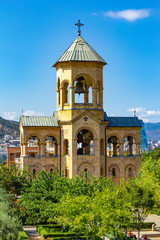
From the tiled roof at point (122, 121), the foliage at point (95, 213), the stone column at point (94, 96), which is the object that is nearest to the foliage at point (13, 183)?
the foliage at point (95, 213)

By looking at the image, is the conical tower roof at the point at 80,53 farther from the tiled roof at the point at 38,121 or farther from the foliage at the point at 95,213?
the foliage at the point at 95,213

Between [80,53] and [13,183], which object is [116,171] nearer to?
[13,183]

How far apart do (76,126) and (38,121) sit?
16.2 feet

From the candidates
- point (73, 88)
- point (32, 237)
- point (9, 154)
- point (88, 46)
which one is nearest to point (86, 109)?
point (73, 88)

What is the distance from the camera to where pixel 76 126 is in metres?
57.2

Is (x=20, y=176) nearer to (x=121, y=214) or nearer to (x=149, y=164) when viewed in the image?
(x=121, y=214)

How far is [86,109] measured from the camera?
189 feet

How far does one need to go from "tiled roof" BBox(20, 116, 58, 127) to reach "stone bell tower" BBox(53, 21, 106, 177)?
1.20 meters

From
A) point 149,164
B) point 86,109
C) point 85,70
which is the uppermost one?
point 85,70

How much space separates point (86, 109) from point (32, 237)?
18.2 meters

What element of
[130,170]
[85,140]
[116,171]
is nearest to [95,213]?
[116,171]

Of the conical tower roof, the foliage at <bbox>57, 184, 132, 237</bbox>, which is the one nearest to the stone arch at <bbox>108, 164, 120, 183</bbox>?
the conical tower roof

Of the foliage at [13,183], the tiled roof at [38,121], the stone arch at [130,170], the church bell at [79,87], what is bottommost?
the foliage at [13,183]

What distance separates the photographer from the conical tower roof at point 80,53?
5734 cm
